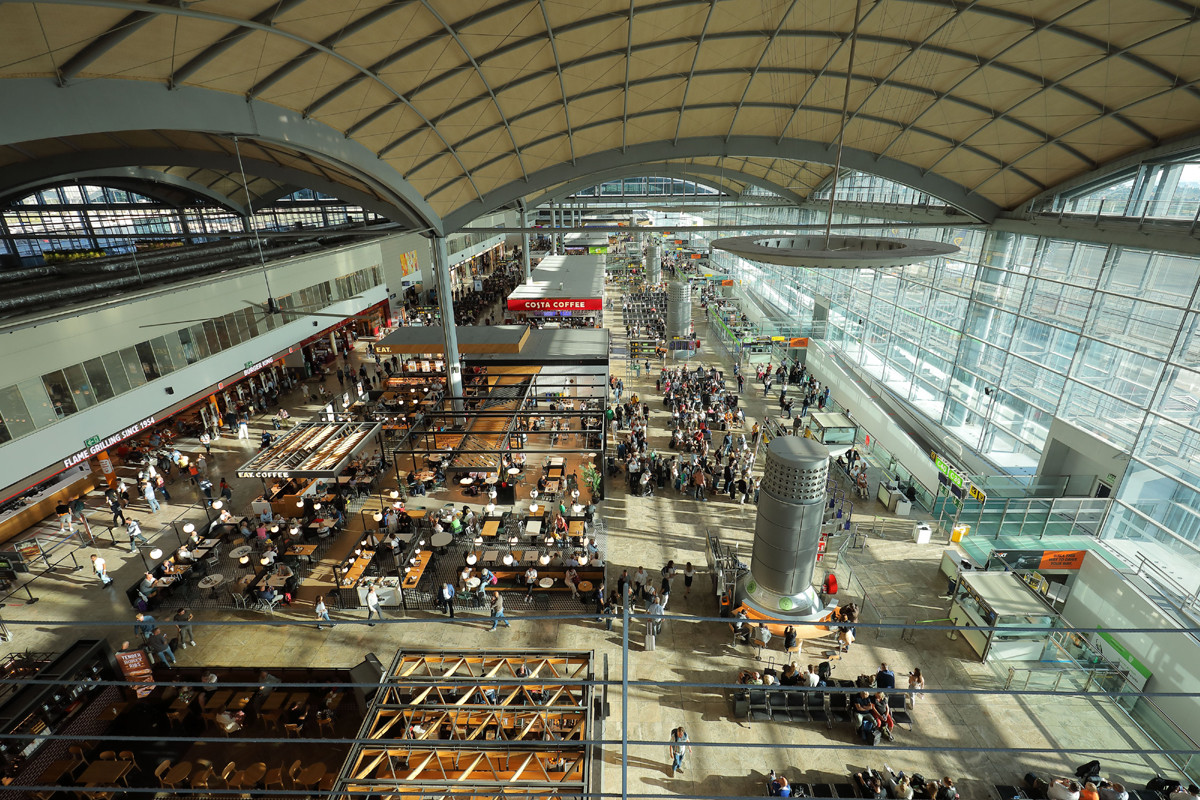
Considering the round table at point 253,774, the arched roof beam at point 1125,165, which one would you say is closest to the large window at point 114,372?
the round table at point 253,774

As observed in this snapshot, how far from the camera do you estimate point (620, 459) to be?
68.4ft

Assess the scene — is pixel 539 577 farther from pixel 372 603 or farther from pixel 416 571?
pixel 372 603

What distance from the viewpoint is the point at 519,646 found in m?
12.7

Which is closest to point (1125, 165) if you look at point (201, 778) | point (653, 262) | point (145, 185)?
point (201, 778)

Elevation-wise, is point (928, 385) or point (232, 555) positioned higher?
point (928, 385)

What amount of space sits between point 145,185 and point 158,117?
3020 cm

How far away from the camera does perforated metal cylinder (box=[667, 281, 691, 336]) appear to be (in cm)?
3259

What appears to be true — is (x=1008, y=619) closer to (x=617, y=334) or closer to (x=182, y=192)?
(x=617, y=334)

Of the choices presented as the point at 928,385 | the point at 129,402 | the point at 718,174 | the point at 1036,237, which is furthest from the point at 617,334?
the point at 129,402

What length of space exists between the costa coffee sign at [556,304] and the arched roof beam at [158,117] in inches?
444

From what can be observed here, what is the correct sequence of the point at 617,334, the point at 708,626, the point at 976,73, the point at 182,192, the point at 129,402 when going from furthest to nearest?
the point at 617,334
the point at 182,192
the point at 129,402
the point at 976,73
the point at 708,626

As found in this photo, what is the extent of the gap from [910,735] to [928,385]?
51.0ft

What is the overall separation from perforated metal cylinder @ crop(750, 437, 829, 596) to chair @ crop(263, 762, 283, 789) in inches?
408

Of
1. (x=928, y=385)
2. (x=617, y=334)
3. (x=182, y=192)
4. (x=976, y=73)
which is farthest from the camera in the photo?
(x=617, y=334)
